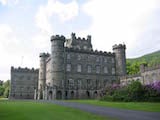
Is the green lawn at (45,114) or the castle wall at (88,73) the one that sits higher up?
the castle wall at (88,73)

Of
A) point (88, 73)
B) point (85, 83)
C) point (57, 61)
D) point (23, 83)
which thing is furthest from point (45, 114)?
point (23, 83)

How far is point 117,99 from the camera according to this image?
39.8m

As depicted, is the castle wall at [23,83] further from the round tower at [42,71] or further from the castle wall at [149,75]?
the castle wall at [149,75]

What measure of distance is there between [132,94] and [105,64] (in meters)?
33.3

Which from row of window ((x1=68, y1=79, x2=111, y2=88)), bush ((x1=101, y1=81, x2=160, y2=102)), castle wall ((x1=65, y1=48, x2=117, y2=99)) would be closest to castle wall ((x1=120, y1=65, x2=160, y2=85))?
castle wall ((x1=65, y1=48, x2=117, y2=99))

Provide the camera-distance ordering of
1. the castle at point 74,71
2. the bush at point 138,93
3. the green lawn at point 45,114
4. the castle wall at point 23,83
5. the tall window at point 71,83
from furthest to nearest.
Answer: the castle wall at point 23,83, the tall window at point 71,83, the castle at point 74,71, the bush at point 138,93, the green lawn at point 45,114

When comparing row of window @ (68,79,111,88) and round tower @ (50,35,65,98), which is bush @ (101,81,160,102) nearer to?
round tower @ (50,35,65,98)

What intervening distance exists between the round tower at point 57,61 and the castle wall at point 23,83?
68.1 feet

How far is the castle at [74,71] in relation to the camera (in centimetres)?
6242

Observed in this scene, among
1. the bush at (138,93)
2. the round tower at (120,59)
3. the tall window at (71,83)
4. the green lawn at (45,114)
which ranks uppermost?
the round tower at (120,59)

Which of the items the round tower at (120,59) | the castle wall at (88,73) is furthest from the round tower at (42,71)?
the round tower at (120,59)

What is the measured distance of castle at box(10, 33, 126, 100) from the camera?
205ft

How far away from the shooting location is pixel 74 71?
65.6 metres

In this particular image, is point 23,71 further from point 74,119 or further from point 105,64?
point 74,119
